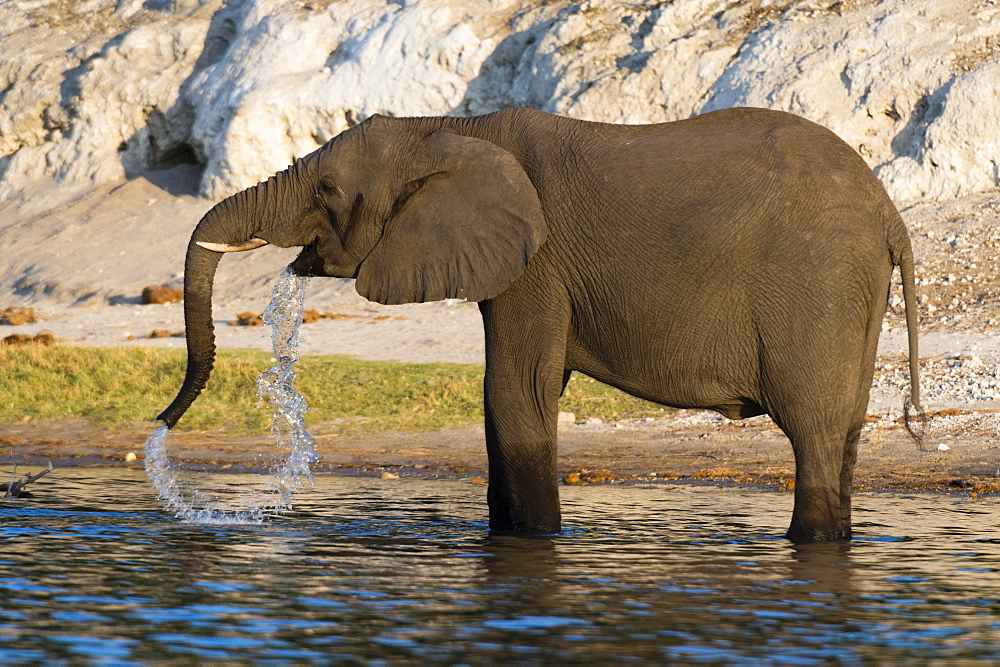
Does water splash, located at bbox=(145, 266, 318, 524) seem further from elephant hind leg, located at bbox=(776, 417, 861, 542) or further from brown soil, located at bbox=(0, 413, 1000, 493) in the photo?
elephant hind leg, located at bbox=(776, 417, 861, 542)

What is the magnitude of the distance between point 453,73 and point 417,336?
454 inches

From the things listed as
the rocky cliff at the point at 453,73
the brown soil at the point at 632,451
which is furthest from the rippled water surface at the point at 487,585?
the rocky cliff at the point at 453,73

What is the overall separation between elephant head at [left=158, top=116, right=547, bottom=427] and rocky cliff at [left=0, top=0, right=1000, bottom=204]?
1676 centimetres

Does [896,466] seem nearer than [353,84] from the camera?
Yes

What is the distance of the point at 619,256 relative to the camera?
306 inches

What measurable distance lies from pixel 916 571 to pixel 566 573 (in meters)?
1.81

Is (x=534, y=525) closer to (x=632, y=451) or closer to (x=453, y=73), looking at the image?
(x=632, y=451)

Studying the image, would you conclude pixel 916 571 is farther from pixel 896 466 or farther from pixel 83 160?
pixel 83 160

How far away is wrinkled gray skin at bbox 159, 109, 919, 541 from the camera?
749cm

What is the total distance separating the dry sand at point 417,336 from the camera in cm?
1215

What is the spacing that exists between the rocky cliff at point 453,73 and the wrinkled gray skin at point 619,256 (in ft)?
53.7

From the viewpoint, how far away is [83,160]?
34406 mm

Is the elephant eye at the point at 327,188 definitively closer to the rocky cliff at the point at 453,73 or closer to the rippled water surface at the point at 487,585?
the rippled water surface at the point at 487,585

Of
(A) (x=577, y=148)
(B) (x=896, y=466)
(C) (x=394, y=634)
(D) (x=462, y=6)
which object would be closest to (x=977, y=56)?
(D) (x=462, y=6)
